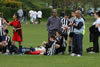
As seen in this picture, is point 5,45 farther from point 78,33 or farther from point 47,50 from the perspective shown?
point 78,33

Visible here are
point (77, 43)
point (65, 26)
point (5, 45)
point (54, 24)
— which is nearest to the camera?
point (77, 43)

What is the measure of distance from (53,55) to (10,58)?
2.12 metres

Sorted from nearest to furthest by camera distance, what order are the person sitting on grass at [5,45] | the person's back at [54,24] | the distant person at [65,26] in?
the person sitting on grass at [5,45]
the distant person at [65,26]
the person's back at [54,24]

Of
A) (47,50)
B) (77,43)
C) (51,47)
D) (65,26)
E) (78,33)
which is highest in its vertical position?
(65,26)

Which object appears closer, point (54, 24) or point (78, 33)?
point (78, 33)

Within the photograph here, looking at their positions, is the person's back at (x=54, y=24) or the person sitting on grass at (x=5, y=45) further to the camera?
the person's back at (x=54, y=24)

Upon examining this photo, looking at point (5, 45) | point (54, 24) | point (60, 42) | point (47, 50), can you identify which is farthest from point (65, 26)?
point (5, 45)

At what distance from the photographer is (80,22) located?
16.3m

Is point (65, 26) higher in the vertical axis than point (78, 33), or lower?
higher

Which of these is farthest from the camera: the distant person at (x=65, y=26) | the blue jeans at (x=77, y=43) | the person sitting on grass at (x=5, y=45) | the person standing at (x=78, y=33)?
the distant person at (x=65, y=26)

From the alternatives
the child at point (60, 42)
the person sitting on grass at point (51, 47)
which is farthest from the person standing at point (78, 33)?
the person sitting on grass at point (51, 47)

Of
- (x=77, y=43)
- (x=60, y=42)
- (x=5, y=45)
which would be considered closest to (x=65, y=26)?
(x=60, y=42)

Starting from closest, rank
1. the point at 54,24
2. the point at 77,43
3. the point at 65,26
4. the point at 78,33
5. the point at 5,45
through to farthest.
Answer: the point at 78,33
the point at 77,43
the point at 5,45
the point at 54,24
the point at 65,26

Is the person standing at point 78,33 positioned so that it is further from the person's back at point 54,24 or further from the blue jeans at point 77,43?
the person's back at point 54,24
